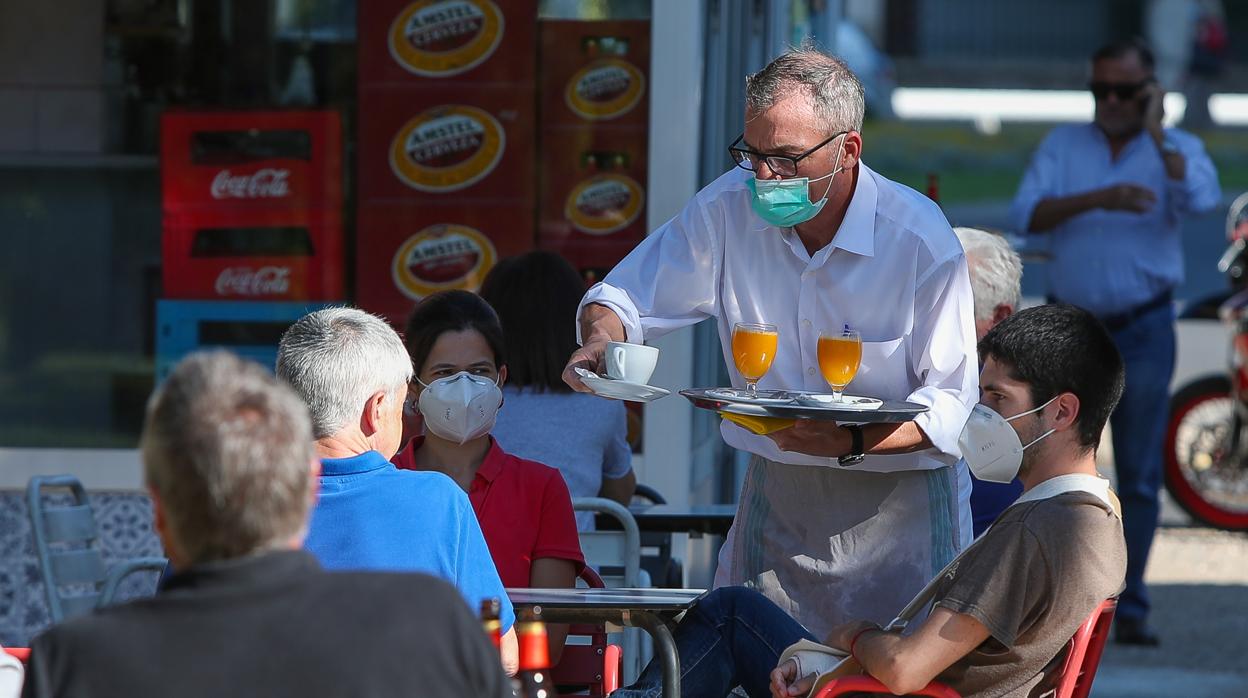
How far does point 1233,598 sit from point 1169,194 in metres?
1.81

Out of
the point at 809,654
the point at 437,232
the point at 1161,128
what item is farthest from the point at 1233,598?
the point at 809,654

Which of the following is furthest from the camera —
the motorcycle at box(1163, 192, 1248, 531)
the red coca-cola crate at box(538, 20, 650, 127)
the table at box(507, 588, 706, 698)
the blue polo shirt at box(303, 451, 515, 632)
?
the motorcycle at box(1163, 192, 1248, 531)

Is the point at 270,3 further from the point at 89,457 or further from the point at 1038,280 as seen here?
the point at 1038,280

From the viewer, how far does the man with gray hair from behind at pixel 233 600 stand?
1.77 meters

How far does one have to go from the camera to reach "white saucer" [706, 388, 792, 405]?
2982 millimetres

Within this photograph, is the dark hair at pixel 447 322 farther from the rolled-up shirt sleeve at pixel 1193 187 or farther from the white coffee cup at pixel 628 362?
the rolled-up shirt sleeve at pixel 1193 187

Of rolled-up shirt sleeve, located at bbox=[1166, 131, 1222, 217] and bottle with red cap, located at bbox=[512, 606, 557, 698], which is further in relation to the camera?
rolled-up shirt sleeve, located at bbox=[1166, 131, 1222, 217]

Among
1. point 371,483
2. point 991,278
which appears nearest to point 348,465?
point 371,483

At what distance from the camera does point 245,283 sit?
5770 millimetres

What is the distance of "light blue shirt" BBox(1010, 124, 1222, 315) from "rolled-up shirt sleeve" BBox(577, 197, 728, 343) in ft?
10.5

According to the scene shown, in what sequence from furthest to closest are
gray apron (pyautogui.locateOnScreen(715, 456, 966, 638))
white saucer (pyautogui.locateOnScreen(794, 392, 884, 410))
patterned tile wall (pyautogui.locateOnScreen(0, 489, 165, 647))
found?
1. patterned tile wall (pyautogui.locateOnScreen(0, 489, 165, 647))
2. gray apron (pyautogui.locateOnScreen(715, 456, 966, 638))
3. white saucer (pyautogui.locateOnScreen(794, 392, 884, 410))

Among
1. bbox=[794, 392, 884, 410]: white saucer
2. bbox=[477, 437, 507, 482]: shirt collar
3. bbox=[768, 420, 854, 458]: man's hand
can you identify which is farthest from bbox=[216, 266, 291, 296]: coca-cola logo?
bbox=[768, 420, 854, 458]: man's hand

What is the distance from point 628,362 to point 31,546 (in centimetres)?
327

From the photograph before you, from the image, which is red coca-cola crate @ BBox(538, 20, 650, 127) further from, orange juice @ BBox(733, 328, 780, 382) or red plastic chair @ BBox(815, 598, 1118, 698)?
red plastic chair @ BBox(815, 598, 1118, 698)
